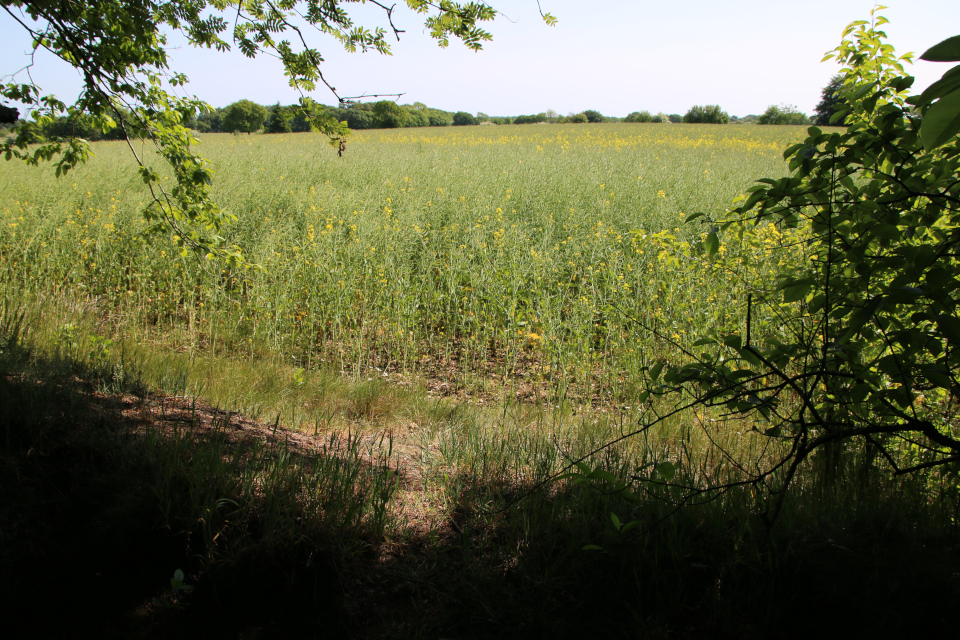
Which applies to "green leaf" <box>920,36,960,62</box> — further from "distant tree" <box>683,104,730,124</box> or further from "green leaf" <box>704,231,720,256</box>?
"distant tree" <box>683,104,730,124</box>

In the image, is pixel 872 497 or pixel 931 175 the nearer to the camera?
pixel 931 175

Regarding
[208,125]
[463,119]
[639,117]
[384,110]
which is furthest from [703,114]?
[384,110]

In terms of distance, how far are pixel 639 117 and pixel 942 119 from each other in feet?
170

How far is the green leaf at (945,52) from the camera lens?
521mm

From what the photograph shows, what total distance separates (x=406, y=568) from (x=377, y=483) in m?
0.37

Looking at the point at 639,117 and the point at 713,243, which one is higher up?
the point at 639,117

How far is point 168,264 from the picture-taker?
250 inches

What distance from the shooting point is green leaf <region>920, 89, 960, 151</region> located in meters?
0.53

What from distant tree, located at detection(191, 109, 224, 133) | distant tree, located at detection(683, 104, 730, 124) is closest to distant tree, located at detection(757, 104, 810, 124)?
distant tree, located at detection(683, 104, 730, 124)

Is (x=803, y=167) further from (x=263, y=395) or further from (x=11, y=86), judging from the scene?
(x=11, y=86)

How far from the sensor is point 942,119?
535 millimetres

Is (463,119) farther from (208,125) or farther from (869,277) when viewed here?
(869,277)

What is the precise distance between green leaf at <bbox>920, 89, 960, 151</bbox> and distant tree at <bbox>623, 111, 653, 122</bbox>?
48606 millimetres

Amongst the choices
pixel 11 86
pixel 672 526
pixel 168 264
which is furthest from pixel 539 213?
pixel 672 526
